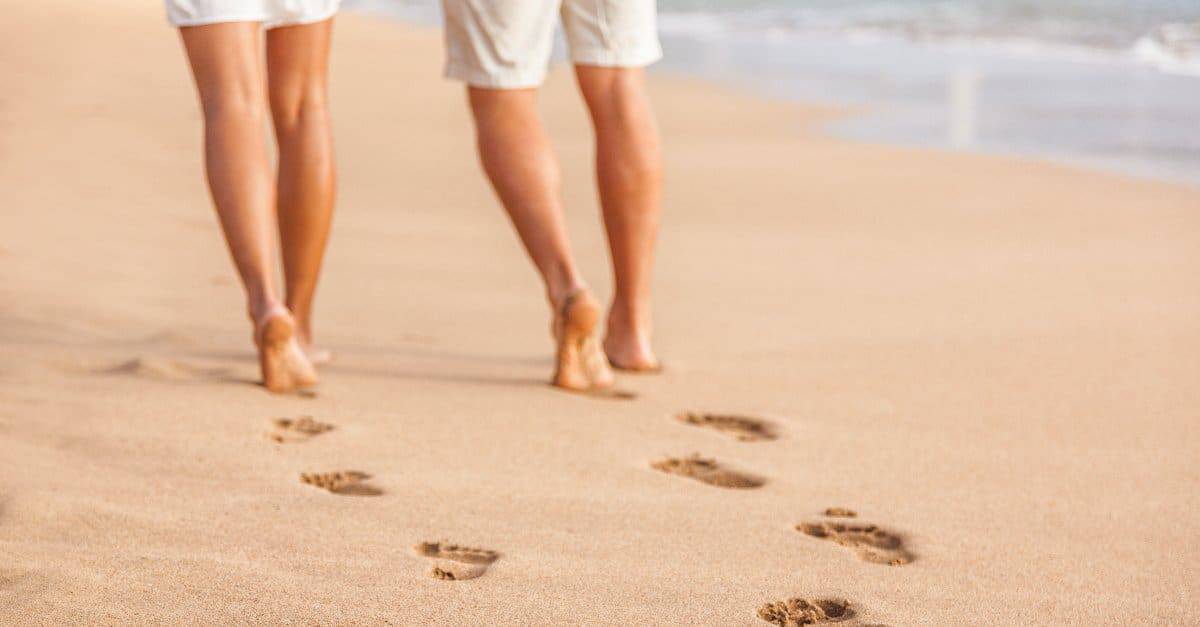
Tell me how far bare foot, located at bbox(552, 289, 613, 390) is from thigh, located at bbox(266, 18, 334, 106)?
68 centimetres

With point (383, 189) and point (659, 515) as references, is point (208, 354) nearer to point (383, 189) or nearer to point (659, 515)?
point (659, 515)

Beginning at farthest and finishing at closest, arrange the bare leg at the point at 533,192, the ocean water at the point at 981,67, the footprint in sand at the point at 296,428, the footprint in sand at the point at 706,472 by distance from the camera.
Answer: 1. the ocean water at the point at 981,67
2. the bare leg at the point at 533,192
3. the footprint in sand at the point at 296,428
4. the footprint in sand at the point at 706,472

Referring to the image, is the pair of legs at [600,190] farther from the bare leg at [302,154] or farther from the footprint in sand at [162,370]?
the footprint in sand at [162,370]

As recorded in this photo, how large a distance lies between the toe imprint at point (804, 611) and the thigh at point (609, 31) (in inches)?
55.8

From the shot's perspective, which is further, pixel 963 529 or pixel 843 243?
pixel 843 243

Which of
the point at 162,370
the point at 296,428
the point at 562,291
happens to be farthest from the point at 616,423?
the point at 162,370

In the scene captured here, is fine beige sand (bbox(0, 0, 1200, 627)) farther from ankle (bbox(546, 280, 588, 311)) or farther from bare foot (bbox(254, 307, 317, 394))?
ankle (bbox(546, 280, 588, 311))

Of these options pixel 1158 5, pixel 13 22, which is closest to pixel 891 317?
pixel 13 22

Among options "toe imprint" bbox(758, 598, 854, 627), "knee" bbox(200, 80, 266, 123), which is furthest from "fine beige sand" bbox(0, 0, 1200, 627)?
"knee" bbox(200, 80, 266, 123)

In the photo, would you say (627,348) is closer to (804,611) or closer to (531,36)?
(531,36)

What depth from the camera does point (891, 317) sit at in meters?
3.60

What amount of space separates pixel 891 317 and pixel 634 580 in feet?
6.35

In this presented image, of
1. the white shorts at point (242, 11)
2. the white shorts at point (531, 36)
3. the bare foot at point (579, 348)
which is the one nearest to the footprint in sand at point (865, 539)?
the bare foot at point (579, 348)

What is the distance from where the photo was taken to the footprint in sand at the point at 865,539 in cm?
197
